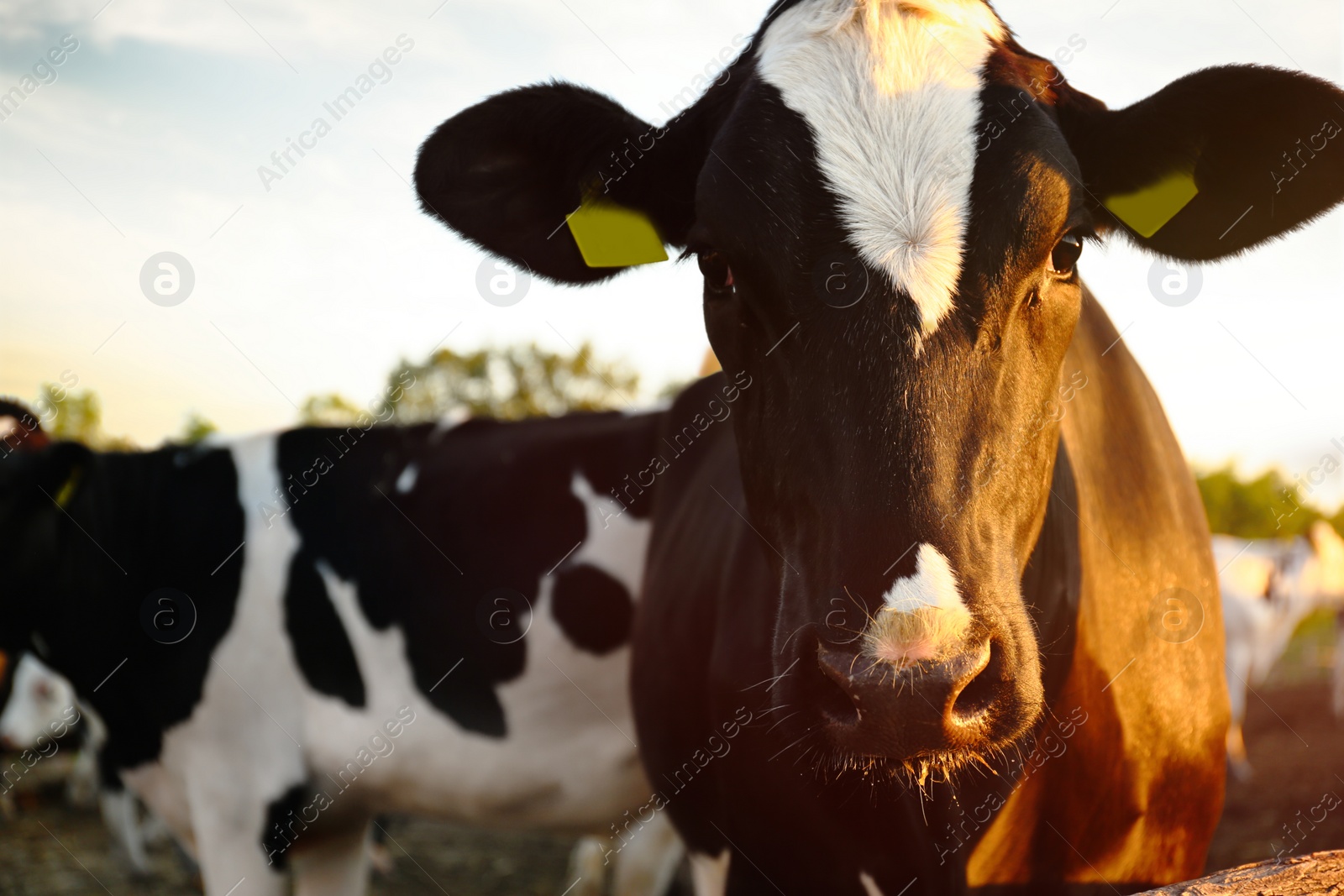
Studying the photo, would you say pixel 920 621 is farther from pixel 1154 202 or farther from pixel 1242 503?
pixel 1242 503

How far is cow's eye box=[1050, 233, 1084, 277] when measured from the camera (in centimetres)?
170

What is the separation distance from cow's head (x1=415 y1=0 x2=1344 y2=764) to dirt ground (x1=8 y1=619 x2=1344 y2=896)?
4.35 metres

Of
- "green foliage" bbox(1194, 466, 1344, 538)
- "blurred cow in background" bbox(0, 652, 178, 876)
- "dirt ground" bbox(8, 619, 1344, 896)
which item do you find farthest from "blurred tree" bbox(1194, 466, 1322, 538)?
"blurred cow in background" bbox(0, 652, 178, 876)

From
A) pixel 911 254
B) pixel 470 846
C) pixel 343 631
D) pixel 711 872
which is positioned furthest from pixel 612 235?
pixel 470 846

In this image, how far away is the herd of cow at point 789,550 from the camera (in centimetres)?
147

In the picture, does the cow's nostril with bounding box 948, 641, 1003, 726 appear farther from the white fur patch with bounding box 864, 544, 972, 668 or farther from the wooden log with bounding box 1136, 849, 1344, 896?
the wooden log with bounding box 1136, 849, 1344, 896

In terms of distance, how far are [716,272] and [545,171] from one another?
2.21 ft

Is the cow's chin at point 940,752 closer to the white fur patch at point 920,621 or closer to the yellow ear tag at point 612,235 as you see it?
the white fur patch at point 920,621

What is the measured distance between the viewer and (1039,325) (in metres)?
1.67

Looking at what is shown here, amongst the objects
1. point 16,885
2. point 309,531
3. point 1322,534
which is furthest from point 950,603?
point 1322,534

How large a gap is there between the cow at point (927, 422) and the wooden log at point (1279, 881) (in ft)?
1.01

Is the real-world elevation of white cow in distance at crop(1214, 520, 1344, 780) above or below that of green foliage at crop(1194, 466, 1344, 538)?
below

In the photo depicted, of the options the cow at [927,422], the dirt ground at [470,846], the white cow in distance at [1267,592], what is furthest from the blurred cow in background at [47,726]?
the white cow in distance at [1267,592]

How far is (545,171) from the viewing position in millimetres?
2299
